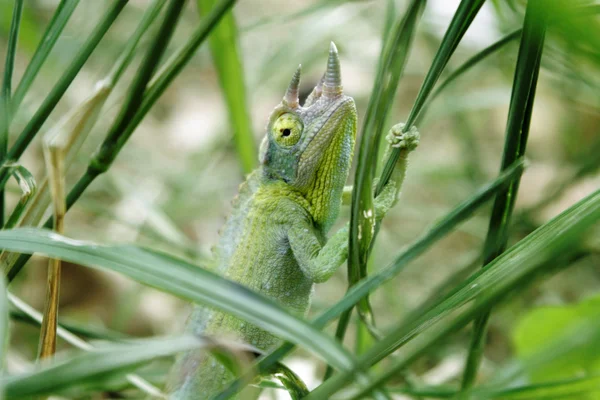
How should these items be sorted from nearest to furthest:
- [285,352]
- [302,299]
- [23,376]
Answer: [23,376]
[285,352]
[302,299]

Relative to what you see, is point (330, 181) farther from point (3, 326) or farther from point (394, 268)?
point (3, 326)

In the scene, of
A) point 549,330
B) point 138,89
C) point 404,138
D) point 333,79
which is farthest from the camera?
point 333,79

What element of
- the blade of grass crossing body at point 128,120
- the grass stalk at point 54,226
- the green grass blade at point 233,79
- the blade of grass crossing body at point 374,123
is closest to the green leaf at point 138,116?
the blade of grass crossing body at point 128,120

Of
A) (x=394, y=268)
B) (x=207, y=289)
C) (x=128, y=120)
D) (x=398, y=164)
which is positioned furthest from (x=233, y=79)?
(x=207, y=289)

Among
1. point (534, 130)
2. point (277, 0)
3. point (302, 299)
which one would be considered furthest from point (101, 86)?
point (277, 0)

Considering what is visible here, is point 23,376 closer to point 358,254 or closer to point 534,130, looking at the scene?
point 358,254
